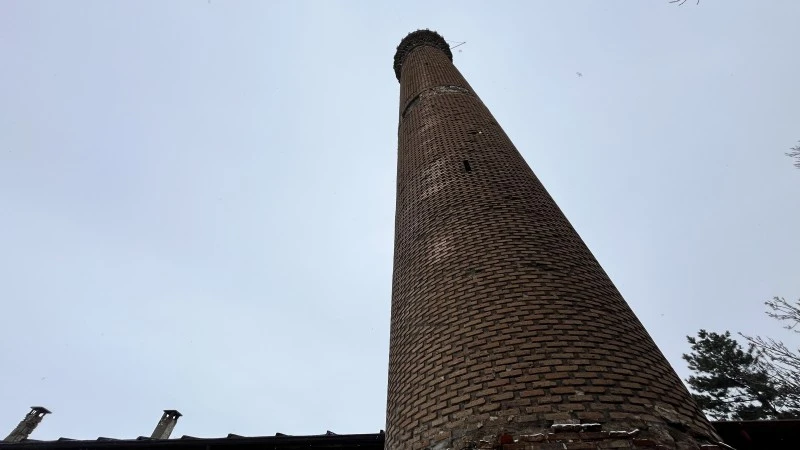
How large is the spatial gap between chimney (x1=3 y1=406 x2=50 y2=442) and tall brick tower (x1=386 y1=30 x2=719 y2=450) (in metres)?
14.1

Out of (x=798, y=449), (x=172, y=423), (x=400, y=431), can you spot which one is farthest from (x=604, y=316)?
(x=172, y=423)

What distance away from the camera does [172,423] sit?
41.6 feet

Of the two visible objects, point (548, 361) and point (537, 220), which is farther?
point (537, 220)

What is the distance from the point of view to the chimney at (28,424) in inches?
502

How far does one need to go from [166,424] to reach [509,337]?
41.5 feet

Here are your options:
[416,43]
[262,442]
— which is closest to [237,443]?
[262,442]

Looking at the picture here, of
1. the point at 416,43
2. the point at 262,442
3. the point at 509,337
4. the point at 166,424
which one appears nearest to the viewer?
the point at 509,337

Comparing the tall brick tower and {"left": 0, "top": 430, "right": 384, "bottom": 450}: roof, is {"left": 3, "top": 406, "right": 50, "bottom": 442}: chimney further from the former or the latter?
the tall brick tower

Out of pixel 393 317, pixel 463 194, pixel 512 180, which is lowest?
pixel 393 317

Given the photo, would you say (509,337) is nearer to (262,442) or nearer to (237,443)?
(262,442)

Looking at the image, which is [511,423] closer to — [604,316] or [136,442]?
[604,316]

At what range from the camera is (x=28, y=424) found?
13203mm

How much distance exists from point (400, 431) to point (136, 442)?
703 cm

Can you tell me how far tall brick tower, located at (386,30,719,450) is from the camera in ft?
9.99
